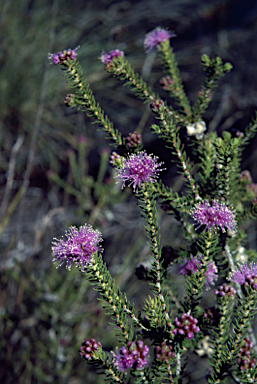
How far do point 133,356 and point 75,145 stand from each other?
213 centimetres

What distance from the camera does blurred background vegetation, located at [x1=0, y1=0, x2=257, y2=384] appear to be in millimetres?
1544

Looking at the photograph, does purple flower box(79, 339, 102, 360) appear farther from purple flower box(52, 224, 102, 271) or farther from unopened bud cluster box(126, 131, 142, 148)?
unopened bud cluster box(126, 131, 142, 148)

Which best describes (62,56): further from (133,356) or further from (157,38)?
(133,356)

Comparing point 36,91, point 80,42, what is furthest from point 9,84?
point 80,42

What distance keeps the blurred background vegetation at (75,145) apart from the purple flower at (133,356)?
0.91 metres

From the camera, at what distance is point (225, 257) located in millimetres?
844

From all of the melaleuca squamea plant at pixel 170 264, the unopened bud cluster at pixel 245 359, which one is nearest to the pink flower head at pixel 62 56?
the melaleuca squamea plant at pixel 170 264

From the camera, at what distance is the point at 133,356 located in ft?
1.90

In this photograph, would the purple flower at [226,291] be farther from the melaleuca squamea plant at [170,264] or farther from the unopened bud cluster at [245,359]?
the unopened bud cluster at [245,359]

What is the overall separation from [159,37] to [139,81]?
0.63ft

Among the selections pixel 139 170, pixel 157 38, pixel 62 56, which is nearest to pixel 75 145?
pixel 157 38

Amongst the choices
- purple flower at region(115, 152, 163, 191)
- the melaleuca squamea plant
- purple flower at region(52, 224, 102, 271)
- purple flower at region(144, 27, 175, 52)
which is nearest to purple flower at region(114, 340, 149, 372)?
the melaleuca squamea plant

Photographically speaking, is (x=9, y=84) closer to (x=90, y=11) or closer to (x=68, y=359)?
(x=90, y=11)

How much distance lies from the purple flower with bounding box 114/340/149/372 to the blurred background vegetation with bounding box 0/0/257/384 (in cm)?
91
